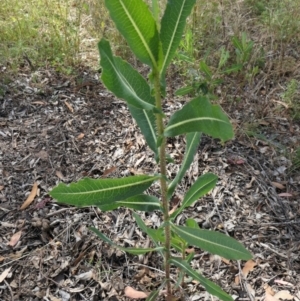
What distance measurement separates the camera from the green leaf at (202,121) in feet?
2.71

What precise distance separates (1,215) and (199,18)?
2.18m

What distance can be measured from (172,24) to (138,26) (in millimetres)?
104

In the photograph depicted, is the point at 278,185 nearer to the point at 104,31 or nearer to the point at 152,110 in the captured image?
the point at 152,110

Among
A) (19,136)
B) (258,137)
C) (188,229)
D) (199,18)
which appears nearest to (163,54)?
(188,229)

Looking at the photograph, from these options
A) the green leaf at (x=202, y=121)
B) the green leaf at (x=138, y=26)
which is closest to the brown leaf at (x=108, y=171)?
the green leaf at (x=202, y=121)

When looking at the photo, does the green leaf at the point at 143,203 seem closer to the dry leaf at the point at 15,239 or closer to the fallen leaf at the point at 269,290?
the fallen leaf at the point at 269,290

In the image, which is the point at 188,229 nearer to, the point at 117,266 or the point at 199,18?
the point at 117,266

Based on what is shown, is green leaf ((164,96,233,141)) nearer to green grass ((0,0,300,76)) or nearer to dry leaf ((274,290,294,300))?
dry leaf ((274,290,294,300))

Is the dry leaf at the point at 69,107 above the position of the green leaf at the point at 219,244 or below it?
below

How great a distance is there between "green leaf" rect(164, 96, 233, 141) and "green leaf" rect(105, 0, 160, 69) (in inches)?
5.3

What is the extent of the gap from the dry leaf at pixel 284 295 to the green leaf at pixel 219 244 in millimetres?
563

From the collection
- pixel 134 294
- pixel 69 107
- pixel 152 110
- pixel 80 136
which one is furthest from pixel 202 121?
pixel 69 107

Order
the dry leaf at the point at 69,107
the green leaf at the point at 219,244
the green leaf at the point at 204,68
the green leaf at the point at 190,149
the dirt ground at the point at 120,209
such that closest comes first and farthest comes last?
the green leaf at the point at 219,244 → the green leaf at the point at 190,149 → the dirt ground at the point at 120,209 → the green leaf at the point at 204,68 → the dry leaf at the point at 69,107

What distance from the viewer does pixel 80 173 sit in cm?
210
